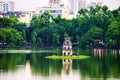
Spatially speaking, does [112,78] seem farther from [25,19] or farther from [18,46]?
[25,19]

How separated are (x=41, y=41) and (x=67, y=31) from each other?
386cm

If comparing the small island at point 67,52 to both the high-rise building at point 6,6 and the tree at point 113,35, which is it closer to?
the tree at point 113,35

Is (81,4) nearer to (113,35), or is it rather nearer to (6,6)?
(6,6)

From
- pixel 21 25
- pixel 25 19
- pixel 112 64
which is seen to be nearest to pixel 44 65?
pixel 112 64

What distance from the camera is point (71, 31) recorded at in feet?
271

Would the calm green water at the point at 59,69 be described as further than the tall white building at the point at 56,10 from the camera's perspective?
No

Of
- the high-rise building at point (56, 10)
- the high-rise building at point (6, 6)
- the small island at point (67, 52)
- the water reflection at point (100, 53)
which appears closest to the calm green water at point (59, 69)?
the small island at point (67, 52)

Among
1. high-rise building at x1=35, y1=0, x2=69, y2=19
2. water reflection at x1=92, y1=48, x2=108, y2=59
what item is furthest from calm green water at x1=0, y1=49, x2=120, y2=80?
high-rise building at x1=35, y1=0, x2=69, y2=19

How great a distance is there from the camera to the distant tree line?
74.4 m

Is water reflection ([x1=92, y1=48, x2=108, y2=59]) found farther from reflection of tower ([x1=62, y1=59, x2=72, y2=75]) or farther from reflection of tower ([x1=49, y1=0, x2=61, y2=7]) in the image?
reflection of tower ([x1=49, y1=0, x2=61, y2=7])

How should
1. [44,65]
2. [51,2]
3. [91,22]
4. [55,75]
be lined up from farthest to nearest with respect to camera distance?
[51,2] < [91,22] < [44,65] < [55,75]

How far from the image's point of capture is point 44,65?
4578cm

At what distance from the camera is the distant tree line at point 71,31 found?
7444cm

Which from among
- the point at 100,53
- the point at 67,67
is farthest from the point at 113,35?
the point at 67,67
